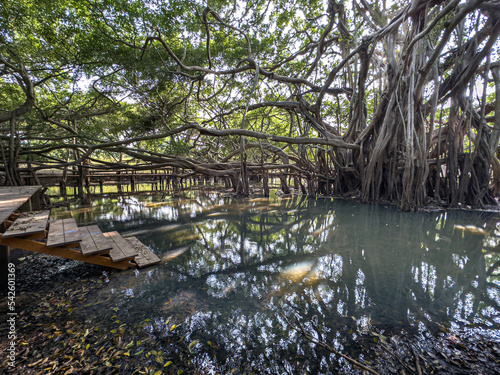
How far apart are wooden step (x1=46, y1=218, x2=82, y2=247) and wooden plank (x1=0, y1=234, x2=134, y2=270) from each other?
0.08 metres

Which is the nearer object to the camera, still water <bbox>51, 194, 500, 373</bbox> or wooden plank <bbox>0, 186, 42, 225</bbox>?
still water <bbox>51, 194, 500, 373</bbox>

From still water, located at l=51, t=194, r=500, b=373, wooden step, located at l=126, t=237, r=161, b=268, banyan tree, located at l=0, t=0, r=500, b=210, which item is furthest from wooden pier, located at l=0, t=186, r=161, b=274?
banyan tree, located at l=0, t=0, r=500, b=210

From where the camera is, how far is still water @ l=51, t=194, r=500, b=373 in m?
1.34

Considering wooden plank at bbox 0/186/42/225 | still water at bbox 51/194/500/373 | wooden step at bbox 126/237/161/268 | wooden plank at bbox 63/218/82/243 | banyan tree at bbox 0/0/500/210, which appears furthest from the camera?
banyan tree at bbox 0/0/500/210

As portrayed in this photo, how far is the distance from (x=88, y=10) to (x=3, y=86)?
201 inches

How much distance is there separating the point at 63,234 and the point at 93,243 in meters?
0.28

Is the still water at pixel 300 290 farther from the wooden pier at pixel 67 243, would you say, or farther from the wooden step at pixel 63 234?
the wooden step at pixel 63 234

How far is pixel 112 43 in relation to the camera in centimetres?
557

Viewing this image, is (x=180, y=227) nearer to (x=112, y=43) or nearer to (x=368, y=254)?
(x=368, y=254)

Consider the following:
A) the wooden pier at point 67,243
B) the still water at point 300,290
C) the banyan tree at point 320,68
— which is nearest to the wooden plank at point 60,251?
the wooden pier at point 67,243

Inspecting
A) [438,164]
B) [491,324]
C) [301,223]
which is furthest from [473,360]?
[438,164]

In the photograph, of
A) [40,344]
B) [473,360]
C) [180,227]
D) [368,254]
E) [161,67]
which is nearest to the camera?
[473,360]

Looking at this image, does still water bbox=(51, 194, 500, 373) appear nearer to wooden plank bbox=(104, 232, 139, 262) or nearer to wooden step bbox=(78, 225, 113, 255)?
wooden plank bbox=(104, 232, 139, 262)

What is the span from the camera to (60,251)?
1.94 m
